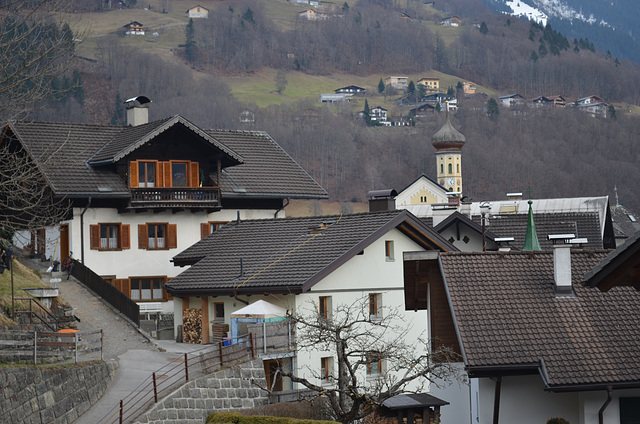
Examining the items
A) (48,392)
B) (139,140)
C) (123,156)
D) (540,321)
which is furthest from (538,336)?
(123,156)

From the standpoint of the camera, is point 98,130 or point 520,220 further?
point 520,220

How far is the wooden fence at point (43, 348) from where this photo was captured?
2588 cm

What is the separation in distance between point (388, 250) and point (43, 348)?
14027 millimetres

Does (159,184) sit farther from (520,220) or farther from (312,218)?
(520,220)

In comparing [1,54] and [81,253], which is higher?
[1,54]

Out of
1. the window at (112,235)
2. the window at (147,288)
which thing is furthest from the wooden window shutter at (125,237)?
the window at (147,288)

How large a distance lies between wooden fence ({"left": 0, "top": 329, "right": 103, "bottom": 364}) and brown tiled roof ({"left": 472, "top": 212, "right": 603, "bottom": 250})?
87.3 ft

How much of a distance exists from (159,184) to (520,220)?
1682 centimetres

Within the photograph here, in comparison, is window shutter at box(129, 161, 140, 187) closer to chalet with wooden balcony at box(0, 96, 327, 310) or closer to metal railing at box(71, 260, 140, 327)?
chalet with wooden balcony at box(0, 96, 327, 310)

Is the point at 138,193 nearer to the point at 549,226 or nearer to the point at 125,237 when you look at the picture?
the point at 125,237

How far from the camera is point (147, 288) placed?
46.9 meters

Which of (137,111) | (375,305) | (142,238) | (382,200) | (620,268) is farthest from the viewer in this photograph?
(137,111)

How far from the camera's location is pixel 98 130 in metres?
50.3

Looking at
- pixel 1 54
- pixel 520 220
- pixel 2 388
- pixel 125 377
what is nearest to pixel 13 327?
pixel 125 377
